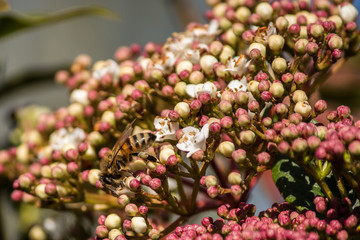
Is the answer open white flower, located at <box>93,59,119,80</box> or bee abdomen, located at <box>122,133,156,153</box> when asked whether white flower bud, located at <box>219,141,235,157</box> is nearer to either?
bee abdomen, located at <box>122,133,156,153</box>

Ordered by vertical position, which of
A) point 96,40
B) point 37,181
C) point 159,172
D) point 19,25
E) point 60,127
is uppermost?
point 96,40

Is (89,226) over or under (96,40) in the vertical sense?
under

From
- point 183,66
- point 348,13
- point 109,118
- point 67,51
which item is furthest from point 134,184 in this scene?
point 67,51

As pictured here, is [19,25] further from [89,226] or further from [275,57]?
[275,57]

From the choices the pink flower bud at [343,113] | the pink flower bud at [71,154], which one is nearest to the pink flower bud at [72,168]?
the pink flower bud at [71,154]

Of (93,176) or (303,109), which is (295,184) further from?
(93,176)

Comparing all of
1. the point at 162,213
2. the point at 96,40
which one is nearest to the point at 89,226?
the point at 162,213

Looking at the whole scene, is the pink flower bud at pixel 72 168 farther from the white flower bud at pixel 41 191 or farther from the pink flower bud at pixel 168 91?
the pink flower bud at pixel 168 91
